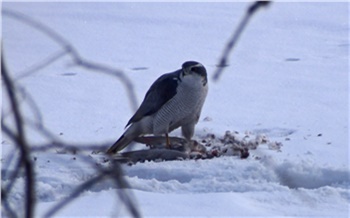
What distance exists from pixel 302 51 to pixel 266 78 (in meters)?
1.69

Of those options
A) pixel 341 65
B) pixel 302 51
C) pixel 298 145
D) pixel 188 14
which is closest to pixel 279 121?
pixel 298 145

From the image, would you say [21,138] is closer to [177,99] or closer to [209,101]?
[177,99]

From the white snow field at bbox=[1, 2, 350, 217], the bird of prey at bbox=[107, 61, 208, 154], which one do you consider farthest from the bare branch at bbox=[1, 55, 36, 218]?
the bird of prey at bbox=[107, 61, 208, 154]

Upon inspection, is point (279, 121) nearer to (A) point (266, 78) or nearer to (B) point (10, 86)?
(A) point (266, 78)

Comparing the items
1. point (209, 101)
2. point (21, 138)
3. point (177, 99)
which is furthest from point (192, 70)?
point (21, 138)

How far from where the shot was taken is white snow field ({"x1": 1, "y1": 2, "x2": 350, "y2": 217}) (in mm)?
4504

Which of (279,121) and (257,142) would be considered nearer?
(257,142)

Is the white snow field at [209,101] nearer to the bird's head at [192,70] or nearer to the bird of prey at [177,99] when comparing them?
the bird of prey at [177,99]

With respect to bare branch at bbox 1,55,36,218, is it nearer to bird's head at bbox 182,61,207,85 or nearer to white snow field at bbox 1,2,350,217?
white snow field at bbox 1,2,350,217

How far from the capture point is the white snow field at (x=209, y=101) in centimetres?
450

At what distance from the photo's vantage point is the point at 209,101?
7828 mm

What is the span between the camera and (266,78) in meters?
8.83

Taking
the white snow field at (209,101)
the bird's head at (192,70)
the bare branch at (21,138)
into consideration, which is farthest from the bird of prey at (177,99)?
the bare branch at (21,138)

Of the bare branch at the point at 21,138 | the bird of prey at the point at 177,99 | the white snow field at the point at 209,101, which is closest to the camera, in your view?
the bare branch at the point at 21,138
